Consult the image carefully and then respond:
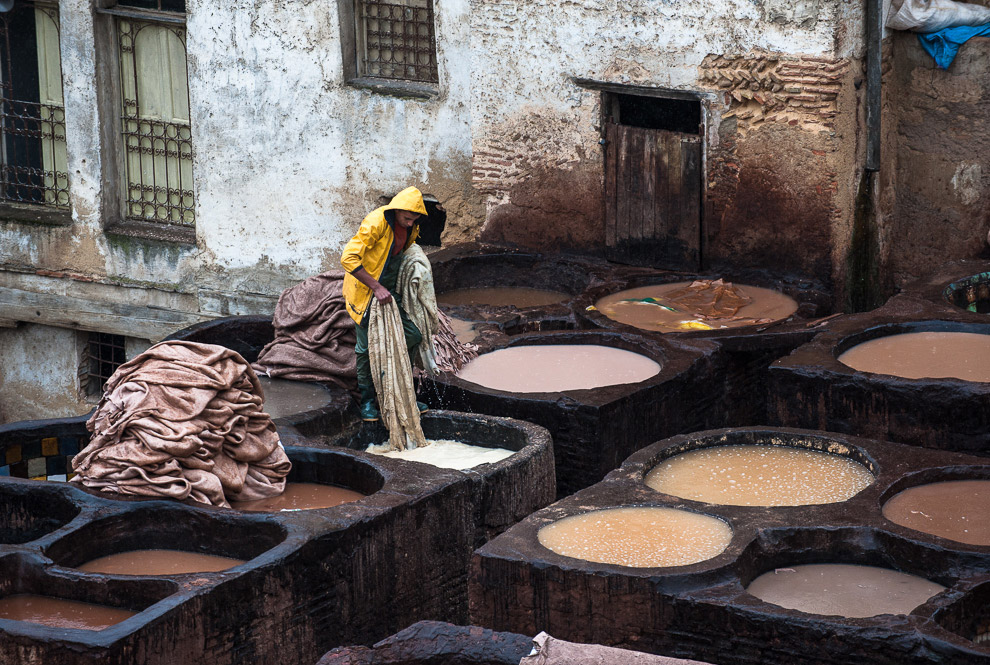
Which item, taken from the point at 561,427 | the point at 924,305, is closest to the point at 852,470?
the point at 561,427

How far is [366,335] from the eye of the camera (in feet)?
31.1

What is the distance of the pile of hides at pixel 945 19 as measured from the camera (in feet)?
37.0

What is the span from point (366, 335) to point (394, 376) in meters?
0.32

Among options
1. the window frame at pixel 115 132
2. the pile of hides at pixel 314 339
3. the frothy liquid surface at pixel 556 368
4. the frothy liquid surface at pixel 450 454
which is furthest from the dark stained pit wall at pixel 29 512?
the window frame at pixel 115 132

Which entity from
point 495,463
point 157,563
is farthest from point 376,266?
point 157,563

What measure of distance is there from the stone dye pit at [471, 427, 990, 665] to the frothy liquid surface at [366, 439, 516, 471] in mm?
1434

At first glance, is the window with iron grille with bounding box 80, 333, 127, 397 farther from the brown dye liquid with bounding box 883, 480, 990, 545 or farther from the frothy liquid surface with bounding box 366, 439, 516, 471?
the brown dye liquid with bounding box 883, 480, 990, 545

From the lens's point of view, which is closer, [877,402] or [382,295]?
[877,402]

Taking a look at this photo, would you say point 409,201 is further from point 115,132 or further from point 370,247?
point 115,132

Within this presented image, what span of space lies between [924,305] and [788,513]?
352 cm

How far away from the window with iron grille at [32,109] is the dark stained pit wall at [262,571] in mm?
6924

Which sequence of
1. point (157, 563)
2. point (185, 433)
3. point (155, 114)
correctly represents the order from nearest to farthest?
point (157, 563), point (185, 433), point (155, 114)

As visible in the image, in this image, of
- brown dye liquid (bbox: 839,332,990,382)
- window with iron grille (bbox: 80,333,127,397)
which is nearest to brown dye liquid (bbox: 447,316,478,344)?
brown dye liquid (bbox: 839,332,990,382)

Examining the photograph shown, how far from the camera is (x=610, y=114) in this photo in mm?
12242
